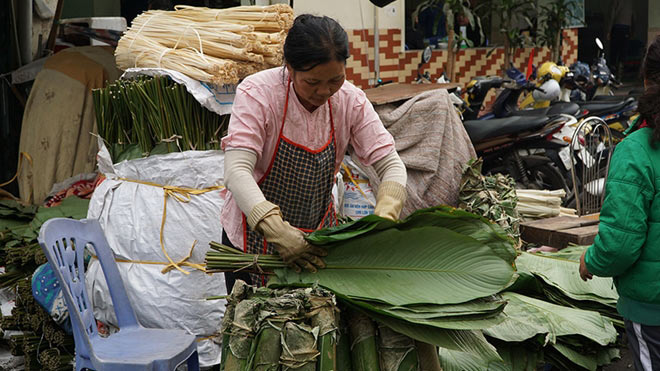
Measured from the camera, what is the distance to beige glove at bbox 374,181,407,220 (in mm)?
2416

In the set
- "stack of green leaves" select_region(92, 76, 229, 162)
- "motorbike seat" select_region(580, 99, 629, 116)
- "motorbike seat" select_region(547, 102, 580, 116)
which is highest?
"stack of green leaves" select_region(92, 76, 229, 162)

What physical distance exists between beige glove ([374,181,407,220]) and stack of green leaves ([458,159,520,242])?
1.72 meters

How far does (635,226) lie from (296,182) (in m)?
1.13

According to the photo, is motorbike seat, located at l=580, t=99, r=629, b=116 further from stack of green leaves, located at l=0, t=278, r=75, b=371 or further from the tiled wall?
stack of green leaves, located at l=0, t=278, r=75, b=371

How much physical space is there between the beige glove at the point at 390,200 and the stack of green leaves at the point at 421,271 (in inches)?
6.9

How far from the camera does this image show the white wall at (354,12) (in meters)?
6.22

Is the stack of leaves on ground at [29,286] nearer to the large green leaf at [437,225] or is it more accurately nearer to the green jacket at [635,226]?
the large green leaf at [437,225]

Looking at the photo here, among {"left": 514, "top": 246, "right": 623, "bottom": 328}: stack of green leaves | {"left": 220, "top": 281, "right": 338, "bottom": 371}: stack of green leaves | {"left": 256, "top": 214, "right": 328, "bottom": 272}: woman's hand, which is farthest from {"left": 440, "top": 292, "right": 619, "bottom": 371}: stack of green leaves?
{"left": 220, "top": 281, "right": 338, "bottom": 371}: stack of green leaves

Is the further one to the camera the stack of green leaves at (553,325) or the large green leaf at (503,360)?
the stack of green leaves at (553,325)

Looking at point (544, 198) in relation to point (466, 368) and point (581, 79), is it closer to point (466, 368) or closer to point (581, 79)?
point (466, 368)

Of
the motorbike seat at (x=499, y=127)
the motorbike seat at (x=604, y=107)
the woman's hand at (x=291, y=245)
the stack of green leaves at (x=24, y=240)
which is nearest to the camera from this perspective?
the woman's hand at (x=291, y=245)

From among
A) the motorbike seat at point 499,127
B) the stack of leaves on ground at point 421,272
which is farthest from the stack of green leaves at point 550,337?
the motorbike seat at point 499,127

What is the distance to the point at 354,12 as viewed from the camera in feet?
22.0

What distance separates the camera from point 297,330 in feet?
6.43
